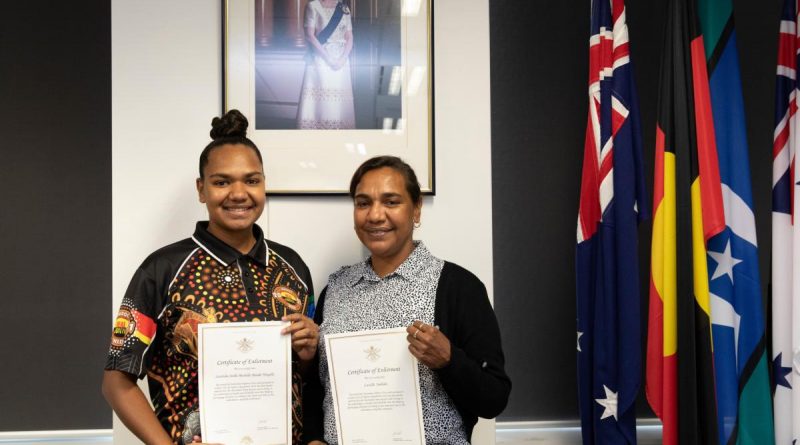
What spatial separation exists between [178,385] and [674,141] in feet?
5.33

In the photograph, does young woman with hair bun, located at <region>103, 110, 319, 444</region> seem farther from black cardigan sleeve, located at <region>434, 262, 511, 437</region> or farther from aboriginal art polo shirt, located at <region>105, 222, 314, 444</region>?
black cardigan sleeve, located at <region>434, 262, 511, 437</region>

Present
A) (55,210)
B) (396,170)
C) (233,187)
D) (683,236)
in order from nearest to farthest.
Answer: (233,187)
(396,170)
(683,236)
(55,210)

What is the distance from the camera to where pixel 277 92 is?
2125 millimetres

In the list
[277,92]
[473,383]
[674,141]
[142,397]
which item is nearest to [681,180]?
[674,141]

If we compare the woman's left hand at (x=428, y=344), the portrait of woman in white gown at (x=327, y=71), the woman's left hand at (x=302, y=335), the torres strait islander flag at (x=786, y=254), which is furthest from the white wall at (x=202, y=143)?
the torres strait islander flag at (x=786, y=254)

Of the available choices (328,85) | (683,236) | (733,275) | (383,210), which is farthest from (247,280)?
(733,275)

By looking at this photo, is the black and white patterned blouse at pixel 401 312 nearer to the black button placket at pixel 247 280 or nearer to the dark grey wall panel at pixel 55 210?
the black button placket at pixel 247 280

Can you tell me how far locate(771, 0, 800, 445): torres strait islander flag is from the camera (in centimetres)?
188

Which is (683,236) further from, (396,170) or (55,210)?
(55,210)

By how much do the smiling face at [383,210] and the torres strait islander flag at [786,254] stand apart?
1167 mm

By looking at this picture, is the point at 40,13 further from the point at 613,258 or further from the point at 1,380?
the point at 613,258

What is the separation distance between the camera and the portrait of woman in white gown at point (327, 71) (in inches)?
83.8

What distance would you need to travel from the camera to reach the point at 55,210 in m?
2.42

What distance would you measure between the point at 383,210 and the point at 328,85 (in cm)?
61
